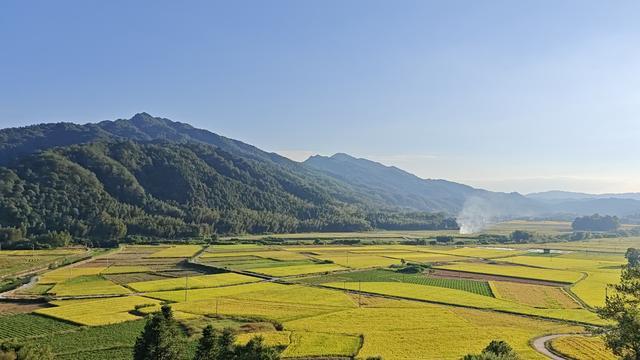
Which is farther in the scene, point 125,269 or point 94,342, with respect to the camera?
point 125,269

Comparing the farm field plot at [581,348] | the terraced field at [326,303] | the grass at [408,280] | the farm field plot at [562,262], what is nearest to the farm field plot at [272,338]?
the terraced field at [326,303]

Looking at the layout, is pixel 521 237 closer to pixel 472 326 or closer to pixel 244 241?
pixel 244 241

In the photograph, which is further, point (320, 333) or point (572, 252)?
point (572, 252)

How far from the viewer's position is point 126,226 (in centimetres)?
16588

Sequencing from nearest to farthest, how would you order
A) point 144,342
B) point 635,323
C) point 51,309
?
point 635,323
point 144,342
point 51,309

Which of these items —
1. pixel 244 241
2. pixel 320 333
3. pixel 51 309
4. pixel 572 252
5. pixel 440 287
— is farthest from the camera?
pixel 244 241

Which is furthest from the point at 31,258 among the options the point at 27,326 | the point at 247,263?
the point at 27,326

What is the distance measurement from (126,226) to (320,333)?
433ft

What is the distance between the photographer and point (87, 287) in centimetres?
7500

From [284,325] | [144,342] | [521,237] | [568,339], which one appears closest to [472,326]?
[568,339]

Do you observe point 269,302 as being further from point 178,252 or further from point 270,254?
point 178,252

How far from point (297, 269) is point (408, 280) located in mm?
21891

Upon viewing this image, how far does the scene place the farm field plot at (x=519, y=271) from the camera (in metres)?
92.5

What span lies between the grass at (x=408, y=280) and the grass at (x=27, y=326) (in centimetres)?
4076
